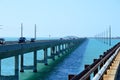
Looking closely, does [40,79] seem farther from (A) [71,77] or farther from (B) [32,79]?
(A) [71,77]

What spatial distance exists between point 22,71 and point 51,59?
32.1 metres

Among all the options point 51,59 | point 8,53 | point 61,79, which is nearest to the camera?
point 8,53

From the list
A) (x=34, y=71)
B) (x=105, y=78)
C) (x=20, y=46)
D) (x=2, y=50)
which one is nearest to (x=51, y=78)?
(x=20, y=46)

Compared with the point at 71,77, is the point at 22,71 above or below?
below

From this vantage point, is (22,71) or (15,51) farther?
(22,71)

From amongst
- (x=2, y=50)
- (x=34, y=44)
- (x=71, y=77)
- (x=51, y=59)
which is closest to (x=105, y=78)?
(x=71, y=77)

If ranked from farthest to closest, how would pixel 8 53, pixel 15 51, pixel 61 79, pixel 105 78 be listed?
pixel 61 79
pixel 15 51
pixel 8 53
pixel 105 78

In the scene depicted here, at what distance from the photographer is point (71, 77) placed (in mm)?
9625

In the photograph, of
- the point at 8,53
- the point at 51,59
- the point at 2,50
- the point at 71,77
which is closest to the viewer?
the point at 71,77

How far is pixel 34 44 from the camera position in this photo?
46.5m

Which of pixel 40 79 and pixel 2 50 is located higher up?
pixel 2 50

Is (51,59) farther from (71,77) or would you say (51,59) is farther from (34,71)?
(71,77)

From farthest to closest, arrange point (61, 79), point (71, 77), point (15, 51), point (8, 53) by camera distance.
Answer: point (61, 79) → point (15, 51) → point (8, 53) → point (71, 77)

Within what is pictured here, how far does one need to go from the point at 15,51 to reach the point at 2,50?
598 centimetres
